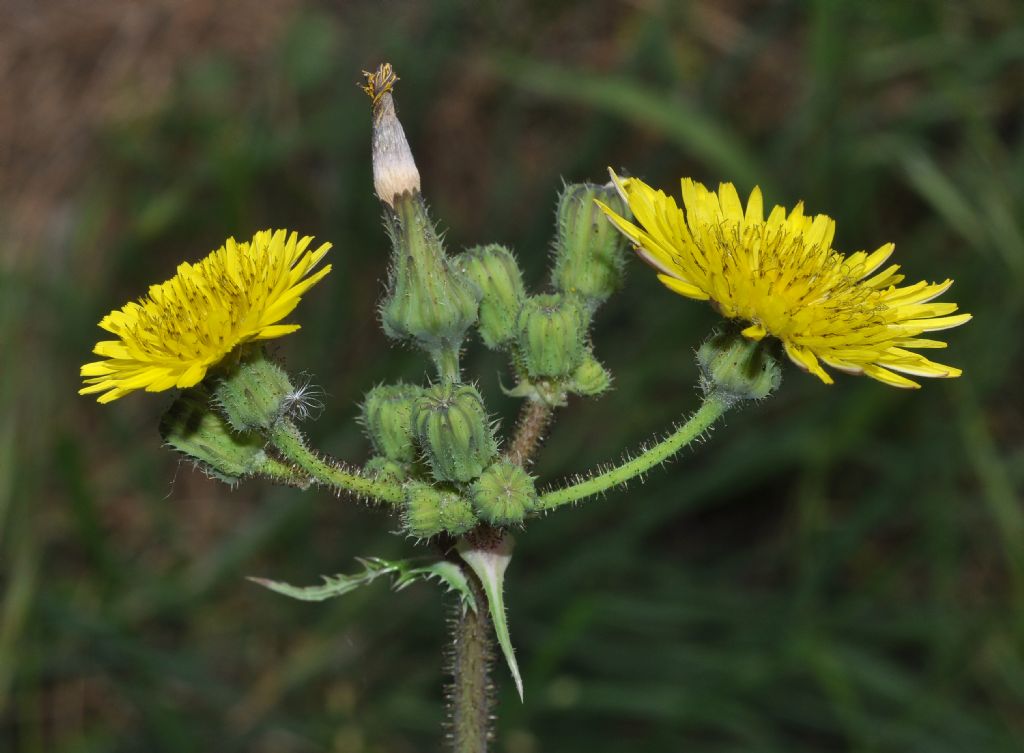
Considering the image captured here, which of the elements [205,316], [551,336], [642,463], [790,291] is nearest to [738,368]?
[790,291]

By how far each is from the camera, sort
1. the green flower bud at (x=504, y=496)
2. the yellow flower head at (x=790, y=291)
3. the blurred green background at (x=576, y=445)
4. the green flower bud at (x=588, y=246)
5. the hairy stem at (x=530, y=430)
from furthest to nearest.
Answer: the blurred green background at (x=576, y=445)
the green flower bud at (x=588, y=246)
the hairy stem at (x=530, y=430)
the yellow flower head at (x=790, y=291)
the green flower bud at (x=504, y=496)

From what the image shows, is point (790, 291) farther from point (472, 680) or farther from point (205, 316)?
point (205, 316)

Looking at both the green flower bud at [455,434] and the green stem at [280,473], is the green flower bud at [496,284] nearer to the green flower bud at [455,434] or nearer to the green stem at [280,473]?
the green flower bud at [455,434]

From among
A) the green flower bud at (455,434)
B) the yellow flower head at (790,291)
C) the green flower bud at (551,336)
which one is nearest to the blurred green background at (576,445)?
the green flower bud at (551,336)

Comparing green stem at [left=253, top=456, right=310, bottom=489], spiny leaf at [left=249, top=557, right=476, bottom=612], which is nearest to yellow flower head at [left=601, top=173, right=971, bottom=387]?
spiny leaf at [left=249, top=557, right=476, bottom=612]

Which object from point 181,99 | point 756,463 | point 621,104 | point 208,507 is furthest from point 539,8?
point 208,507
